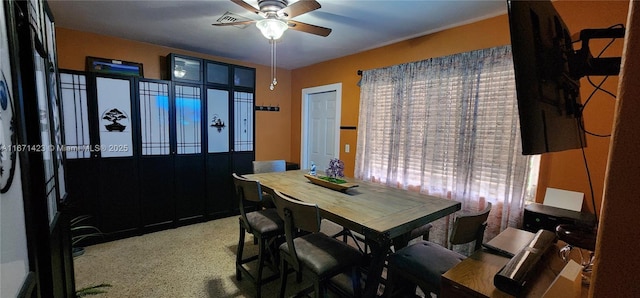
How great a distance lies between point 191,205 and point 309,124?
89.9 inches

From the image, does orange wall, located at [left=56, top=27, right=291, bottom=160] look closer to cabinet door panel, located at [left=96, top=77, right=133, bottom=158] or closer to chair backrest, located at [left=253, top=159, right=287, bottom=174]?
cabinet door panel, located at [left=96, top=77, right=133, bottom=158]

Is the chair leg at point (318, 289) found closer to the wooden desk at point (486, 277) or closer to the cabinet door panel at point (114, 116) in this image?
the wooden desk at point (486, 277)

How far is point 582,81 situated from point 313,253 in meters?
2.38

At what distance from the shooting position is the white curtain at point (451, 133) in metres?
2.30

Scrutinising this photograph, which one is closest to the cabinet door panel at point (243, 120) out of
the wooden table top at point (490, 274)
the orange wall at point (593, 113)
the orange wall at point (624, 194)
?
the wooden table top at point (490, 274)

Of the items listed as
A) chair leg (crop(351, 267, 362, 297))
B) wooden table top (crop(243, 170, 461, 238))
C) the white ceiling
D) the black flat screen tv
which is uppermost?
the white ceiling

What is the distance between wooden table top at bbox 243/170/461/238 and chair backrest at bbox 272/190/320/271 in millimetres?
177

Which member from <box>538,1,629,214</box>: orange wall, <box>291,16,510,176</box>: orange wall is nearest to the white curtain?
<box>291,16,510,176</box>: orange wall

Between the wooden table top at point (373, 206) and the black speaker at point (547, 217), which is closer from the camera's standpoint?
the wooden table top at point (373, 206)

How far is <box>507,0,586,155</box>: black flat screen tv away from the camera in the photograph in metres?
0.64

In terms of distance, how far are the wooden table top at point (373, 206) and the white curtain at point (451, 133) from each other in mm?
830

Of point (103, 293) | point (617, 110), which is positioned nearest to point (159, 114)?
point (103, 293)

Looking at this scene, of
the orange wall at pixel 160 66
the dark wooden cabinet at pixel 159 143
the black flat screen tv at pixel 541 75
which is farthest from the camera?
the orange wall at pixel 160 66

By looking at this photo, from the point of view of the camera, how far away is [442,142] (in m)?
2.74
